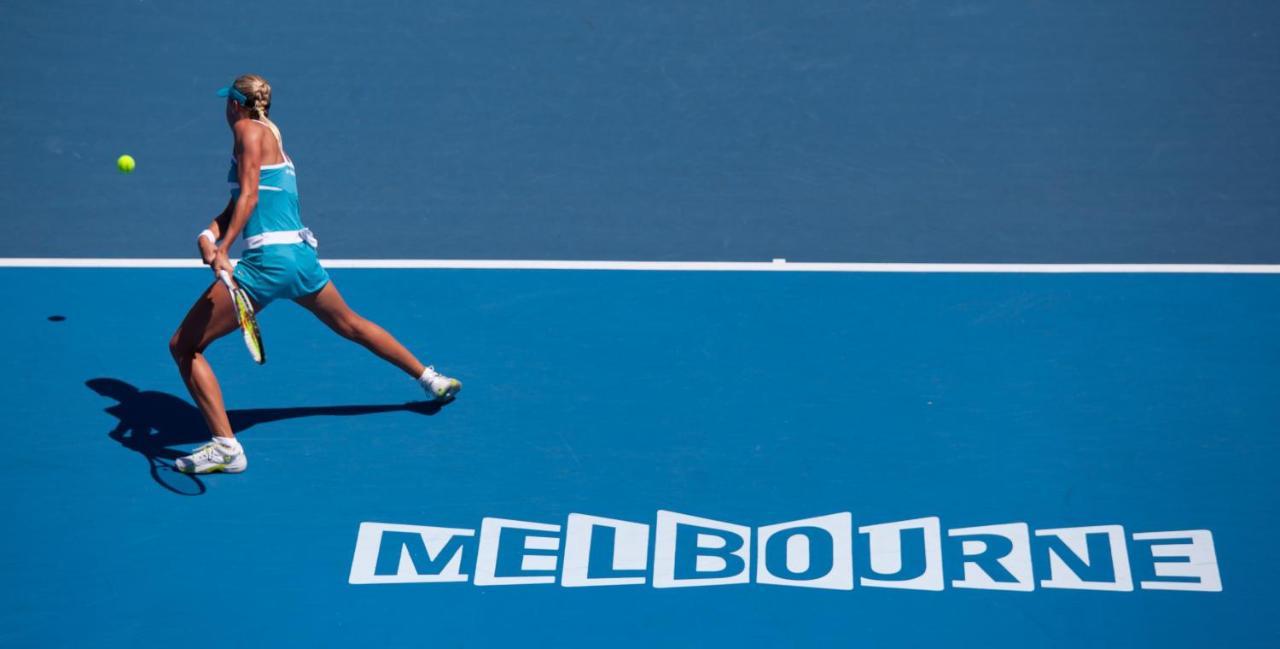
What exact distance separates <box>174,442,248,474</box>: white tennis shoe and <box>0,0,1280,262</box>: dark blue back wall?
230cm

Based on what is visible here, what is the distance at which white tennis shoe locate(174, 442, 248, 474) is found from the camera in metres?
8.66

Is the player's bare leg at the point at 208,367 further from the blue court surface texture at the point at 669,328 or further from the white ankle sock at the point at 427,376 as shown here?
the white ankle sock at the point at 427,376

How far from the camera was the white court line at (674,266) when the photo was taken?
10.4 metres

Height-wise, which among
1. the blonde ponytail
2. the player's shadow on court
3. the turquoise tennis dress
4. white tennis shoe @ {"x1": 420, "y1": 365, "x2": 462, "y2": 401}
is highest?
the blonde ponytail

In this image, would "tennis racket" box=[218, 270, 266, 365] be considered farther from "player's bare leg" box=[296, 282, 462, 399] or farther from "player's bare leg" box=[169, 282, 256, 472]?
"player's bare leg" box=[296, 282, 462, 399]

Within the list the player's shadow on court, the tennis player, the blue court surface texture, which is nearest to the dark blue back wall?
the blue court surface texture

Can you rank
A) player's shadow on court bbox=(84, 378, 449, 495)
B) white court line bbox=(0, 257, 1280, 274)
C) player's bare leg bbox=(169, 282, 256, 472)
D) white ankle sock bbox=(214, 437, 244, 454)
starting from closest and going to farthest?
1. player's bare leg bbox=(169, 282, 256, 472)
2. white ankle sock bbox=(214, 437, 244, 454)
3. player's shadow on court bbox=(84, 378, 449, 495)
4. white court line bbox=(0, 257, 1280, 274)

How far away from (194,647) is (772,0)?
741cm

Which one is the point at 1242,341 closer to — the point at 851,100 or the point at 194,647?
the point at 851,100

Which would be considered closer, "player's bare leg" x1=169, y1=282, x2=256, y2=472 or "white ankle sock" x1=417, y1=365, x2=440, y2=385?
"player's bare leg" x1=169, y1=282, x2=256, y2=472

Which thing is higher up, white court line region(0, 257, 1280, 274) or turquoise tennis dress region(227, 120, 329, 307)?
white court line region(0, 257, 1280, 274)

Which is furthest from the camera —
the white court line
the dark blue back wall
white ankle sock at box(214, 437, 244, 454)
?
the dark blue back wall

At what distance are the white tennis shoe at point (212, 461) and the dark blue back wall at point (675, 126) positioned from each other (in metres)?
2.30

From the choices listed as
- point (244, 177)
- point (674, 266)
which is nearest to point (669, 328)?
point (674, 266)
